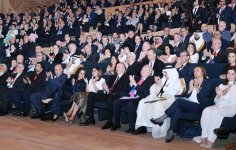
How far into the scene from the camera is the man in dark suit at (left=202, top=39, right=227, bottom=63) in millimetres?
5537

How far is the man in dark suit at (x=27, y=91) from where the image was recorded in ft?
20.6

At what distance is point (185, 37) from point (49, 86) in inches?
109

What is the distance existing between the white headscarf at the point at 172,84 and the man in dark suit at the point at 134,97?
282 millimetres

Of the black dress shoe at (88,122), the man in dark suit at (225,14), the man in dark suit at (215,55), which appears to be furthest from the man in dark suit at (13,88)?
the man in dark suit at (225,14)

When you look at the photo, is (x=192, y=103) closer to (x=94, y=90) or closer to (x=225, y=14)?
(x=94, y=90)

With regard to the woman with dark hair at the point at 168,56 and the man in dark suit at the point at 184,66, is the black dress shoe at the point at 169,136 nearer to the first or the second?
the man in dark suit at the point at 184,66

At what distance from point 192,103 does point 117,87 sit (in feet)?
4.44

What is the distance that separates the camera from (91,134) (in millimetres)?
4895

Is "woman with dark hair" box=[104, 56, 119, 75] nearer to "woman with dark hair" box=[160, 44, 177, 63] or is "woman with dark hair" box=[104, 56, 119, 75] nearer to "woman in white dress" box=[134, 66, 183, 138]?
"woman with dark hair" box=[160, 44, 177, 63]

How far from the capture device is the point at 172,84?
193 inches

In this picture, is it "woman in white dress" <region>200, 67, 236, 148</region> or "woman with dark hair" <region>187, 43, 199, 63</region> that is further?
"woman with dark hair" <region>187, 43, 199, 63</region>

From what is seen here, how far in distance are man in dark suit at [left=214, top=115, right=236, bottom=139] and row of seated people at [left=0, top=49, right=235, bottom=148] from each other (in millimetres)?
58

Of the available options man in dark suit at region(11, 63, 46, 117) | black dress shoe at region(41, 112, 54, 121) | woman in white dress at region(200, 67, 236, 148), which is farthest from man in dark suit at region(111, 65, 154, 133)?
man in dark suit at region(11, 63, 46, 117)

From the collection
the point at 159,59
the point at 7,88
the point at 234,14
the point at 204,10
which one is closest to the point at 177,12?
the point at 204,10
